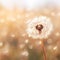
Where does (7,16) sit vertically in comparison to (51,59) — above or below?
above

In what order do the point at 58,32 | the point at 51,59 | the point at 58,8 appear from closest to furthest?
the point at 51,59 < the point at 58,32 < the point at 58,8

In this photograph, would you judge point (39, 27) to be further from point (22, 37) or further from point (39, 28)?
point (22, 37)

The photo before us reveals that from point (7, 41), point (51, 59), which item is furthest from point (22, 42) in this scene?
point (51, 59)

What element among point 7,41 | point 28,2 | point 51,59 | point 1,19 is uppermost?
point 28,2

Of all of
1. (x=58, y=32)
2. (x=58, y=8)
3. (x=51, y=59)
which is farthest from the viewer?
(x=58, y=8)

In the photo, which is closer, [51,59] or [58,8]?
[51,59]

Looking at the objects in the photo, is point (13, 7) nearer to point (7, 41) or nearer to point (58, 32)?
point (7, 41)

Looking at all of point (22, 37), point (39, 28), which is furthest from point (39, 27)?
point (22, 37)

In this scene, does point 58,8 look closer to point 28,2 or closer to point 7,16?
point 28,2
